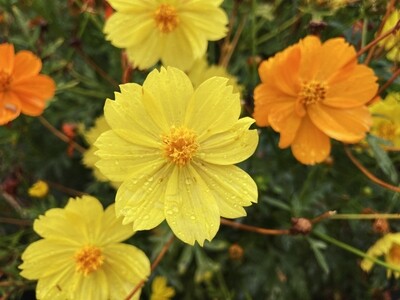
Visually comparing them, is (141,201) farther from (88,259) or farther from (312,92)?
(312,92)

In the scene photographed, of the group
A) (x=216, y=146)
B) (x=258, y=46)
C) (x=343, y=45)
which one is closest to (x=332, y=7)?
(x=343, y=45)

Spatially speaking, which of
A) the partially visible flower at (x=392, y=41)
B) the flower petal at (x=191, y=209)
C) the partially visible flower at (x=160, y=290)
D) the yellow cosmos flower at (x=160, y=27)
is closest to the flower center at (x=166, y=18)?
the yellow cosmos flower at (x=160, y=27)

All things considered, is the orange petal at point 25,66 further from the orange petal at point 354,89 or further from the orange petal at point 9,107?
A: the orange petal at point 354,89

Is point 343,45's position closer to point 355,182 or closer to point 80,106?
point 355,182

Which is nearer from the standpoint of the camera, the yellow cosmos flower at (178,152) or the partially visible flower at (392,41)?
the yellow cosmos flower at (178,152)

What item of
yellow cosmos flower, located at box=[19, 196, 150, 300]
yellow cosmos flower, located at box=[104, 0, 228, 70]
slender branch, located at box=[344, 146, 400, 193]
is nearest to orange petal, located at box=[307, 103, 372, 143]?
slender branch, located at box=[344, 146, 400, 193]

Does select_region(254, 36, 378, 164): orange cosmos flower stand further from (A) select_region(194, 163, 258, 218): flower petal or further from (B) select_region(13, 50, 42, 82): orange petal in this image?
(B) select_region(13, 50, 42, 82): orange petal

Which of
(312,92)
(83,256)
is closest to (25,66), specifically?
(83,256)
